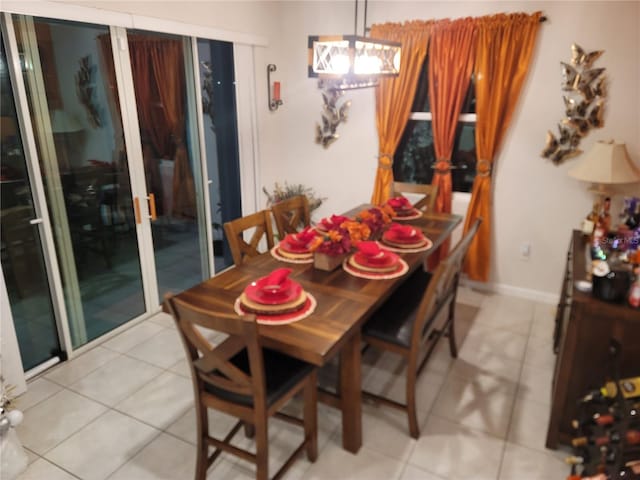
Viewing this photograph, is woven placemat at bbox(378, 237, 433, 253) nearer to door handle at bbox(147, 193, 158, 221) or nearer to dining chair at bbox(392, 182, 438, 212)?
dining chair at bbox(392, 182, 438, 212)

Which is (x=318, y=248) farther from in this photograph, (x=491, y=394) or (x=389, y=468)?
(x=491, y=394)

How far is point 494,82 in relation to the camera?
3529mm

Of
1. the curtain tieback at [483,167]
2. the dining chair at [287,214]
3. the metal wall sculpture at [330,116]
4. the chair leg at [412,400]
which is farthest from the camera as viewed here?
the metal wall sculpture at [330,116]

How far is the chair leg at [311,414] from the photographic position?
2074 mm

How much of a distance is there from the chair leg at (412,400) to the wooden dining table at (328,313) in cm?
27

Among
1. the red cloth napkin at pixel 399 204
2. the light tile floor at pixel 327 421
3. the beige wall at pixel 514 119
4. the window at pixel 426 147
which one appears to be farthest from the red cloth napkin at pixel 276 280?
the window at pixel 426 147

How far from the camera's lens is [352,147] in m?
4.31

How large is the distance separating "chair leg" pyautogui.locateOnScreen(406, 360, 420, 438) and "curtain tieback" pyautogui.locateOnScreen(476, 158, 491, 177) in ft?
6.87

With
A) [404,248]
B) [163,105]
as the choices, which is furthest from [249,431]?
[163,105]

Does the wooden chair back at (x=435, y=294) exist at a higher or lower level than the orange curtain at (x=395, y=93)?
lower

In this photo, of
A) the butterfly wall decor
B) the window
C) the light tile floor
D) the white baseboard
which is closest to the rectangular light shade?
the window

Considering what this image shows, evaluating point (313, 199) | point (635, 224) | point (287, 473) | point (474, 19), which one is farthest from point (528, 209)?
point (287, 473)

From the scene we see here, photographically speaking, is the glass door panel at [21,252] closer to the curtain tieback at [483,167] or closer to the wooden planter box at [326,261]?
the wooden planter box at [326,261]

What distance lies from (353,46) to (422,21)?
1.78 meters
